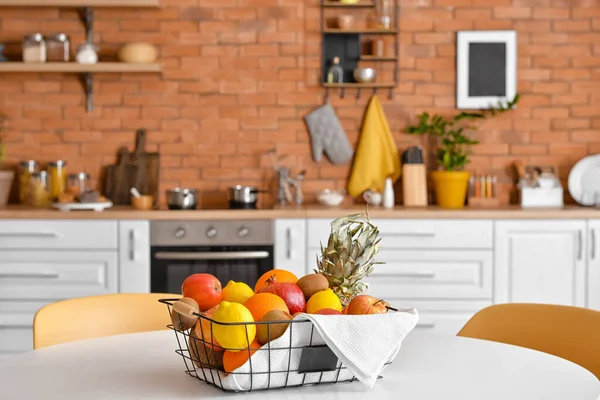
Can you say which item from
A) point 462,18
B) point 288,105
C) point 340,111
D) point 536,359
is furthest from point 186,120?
point 536,359

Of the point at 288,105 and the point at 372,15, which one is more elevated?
the point at 372,15

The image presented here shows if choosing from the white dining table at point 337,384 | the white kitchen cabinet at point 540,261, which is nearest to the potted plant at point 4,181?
the white kitchen cabinet at point 540,261

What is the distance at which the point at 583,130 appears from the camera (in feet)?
16.0

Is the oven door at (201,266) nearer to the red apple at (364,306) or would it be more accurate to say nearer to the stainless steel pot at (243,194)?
the stainless steel pot at (243,194)

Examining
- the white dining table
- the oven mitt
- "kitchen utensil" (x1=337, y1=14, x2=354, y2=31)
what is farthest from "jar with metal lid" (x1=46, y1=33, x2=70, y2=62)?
the white dining table

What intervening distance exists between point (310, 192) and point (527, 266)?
51.5 inches

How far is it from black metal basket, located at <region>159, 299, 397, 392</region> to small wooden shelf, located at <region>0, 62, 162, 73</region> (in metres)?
3.25

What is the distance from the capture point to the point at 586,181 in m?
4.79

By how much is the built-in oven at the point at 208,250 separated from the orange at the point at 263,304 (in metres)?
2.65

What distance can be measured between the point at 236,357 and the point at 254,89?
348cm

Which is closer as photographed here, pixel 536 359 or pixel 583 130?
pixel 536 359

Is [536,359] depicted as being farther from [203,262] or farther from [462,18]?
[462,18]

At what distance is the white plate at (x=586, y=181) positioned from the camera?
4754mm

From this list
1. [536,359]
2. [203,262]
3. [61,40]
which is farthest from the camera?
[61,40]
